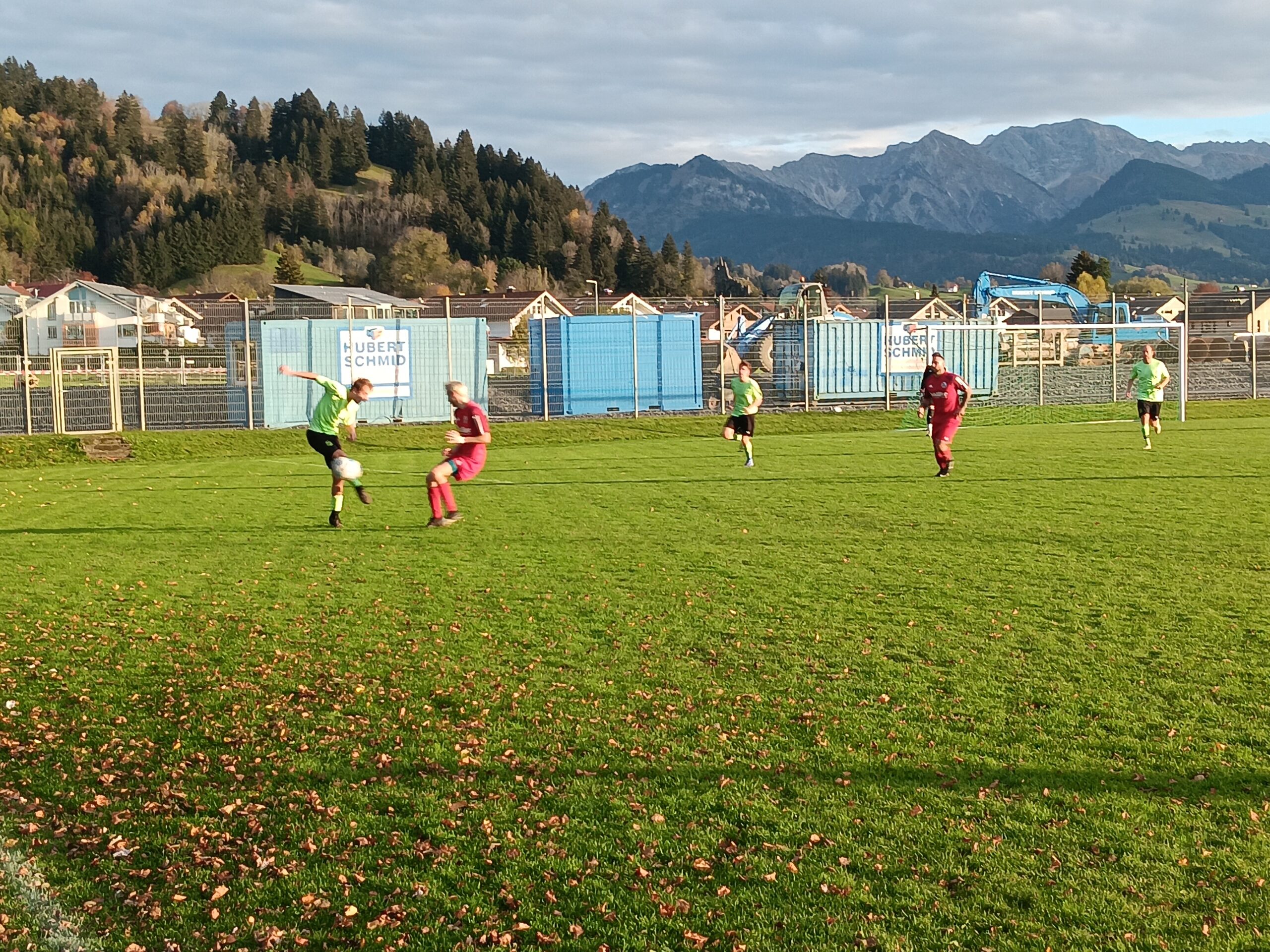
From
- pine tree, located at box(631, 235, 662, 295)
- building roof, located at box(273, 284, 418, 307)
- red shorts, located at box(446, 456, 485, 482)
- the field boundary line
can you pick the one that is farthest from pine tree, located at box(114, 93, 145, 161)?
the field boundary line

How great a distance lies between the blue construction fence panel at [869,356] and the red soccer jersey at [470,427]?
21.0 metres

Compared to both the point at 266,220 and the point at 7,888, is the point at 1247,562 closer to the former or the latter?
the point at 7,888

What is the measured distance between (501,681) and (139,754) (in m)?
2.21

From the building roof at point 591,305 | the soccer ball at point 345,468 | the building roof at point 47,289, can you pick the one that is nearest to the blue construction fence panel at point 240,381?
the soccer ball at point 345,468

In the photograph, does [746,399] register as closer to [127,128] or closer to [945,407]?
[945,407]

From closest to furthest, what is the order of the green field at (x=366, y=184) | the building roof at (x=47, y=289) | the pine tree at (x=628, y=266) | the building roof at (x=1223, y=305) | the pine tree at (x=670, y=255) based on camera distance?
1. the building roof at (x=1223, y=305)
2. the building roof at (x=47, y=289)
3. the pine tree at (x=628, y=266)
4. the pine tree at (x=670, y=255)
5. the green field at (x=366, y=184)

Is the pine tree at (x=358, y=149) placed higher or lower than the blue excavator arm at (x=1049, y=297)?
higher

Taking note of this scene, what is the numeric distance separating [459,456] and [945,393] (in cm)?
854

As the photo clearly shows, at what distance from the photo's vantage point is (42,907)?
15.4 feet

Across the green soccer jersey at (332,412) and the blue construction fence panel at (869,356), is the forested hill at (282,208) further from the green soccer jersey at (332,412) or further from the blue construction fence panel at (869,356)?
the green soccer jersey at (332,412)

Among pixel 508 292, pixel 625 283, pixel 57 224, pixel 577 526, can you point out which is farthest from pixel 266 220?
pixel 577 526

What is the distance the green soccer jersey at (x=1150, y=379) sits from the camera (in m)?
23.6

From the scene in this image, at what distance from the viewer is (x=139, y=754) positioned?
21.1ft

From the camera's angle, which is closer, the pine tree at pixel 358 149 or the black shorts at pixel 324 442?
the black shorts at pixel 324 442
